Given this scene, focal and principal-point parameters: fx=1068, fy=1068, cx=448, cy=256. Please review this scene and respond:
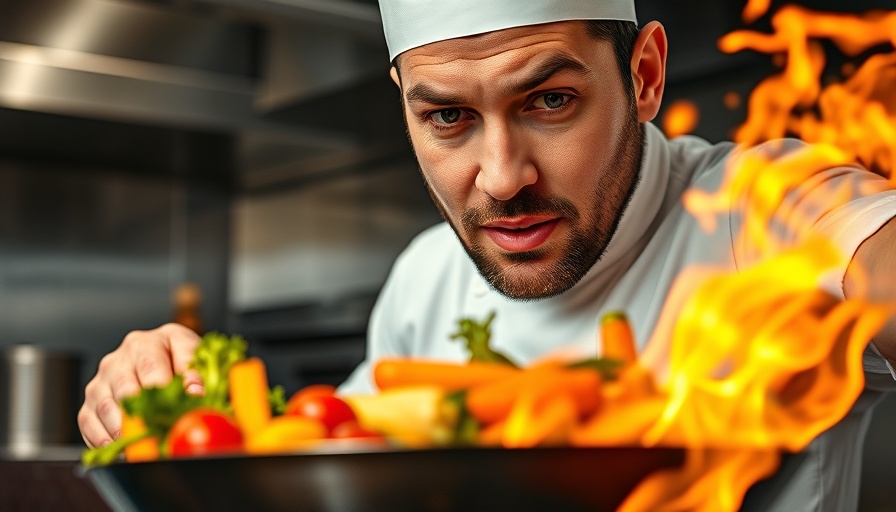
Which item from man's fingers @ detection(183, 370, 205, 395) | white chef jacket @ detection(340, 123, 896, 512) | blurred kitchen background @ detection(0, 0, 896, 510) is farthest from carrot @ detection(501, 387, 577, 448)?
blurred kitchen background @ detection(0, 0, 896, 510)

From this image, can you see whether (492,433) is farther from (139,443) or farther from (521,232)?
(521,232)

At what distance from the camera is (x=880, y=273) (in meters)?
0.87

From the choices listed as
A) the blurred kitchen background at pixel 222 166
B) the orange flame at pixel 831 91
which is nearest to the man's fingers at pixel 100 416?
the orange flame at pixel 831 91

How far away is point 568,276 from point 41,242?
9.05ft

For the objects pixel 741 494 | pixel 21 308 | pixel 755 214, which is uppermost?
pixel 755 214

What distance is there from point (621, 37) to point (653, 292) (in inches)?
11.7

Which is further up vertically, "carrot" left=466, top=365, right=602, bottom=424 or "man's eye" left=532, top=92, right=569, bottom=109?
"man's eye" left=532, top=92, right=569, bottom=109

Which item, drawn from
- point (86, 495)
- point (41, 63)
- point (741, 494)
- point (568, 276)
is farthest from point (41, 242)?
point (741, 494)

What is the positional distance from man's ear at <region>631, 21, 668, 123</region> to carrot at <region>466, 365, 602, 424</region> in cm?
61

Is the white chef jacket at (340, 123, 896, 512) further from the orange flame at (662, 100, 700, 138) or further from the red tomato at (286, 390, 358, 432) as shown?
the orange flame at (662, 100, 700, 138)

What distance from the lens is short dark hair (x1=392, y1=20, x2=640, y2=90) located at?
1087 millimetres

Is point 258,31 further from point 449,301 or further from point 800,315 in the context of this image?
point 800,315

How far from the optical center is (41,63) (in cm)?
251

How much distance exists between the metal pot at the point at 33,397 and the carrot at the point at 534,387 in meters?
2.26
